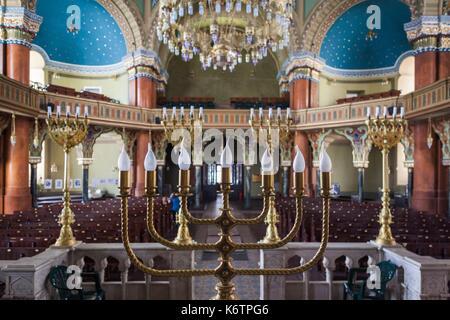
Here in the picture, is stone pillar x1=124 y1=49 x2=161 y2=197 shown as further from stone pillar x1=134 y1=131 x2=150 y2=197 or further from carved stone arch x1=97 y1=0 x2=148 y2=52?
carved stone arch x1=97 y1=0 x2=148 y2=52

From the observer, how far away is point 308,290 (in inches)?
185

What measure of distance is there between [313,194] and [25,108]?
51.3ft

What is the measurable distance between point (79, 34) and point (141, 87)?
5376mm

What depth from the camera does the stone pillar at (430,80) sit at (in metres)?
16.1

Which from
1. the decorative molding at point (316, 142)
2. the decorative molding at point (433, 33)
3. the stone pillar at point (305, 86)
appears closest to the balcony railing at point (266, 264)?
the decorative molding at point (433, 33)

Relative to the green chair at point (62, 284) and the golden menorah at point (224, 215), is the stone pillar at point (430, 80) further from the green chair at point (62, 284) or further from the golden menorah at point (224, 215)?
the golden menorah at point (224, 215)

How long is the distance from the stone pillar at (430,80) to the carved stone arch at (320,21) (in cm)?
620

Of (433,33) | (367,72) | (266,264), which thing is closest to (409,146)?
(433,33)

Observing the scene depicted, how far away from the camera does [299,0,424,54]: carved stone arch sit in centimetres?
2186

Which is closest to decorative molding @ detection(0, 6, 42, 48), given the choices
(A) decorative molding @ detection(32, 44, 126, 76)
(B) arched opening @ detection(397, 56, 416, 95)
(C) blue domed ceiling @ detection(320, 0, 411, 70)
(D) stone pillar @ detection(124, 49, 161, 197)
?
(D) stone pillar @ detection(124, 49, 161, 197)

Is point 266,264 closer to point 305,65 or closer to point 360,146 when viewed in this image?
point 360,146

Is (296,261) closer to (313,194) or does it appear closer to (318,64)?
(313,194)

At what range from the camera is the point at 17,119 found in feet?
49.3

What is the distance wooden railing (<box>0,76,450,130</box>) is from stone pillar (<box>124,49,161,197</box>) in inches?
44.1
